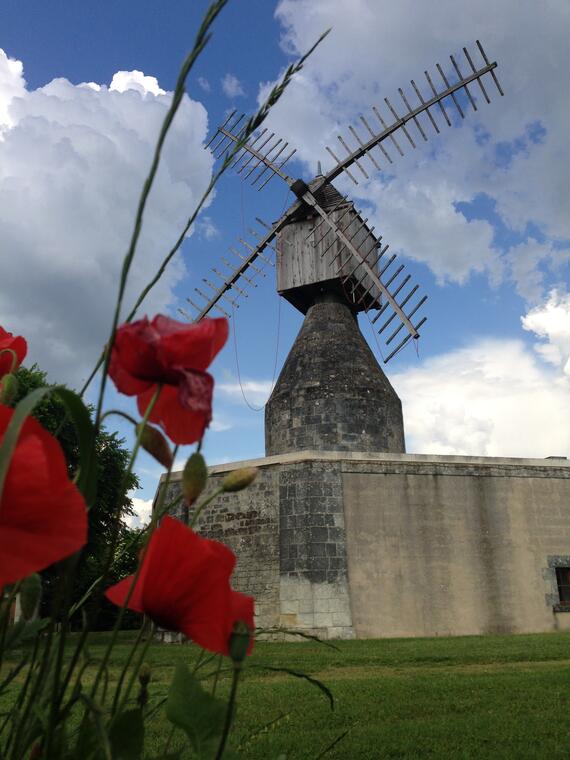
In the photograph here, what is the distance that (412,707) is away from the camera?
16.5ft

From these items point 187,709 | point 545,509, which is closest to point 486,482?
point 545,509

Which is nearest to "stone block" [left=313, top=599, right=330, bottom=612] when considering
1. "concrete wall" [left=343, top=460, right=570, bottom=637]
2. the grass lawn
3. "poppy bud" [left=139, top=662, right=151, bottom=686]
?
"concrete wall" [left=343, top=460, right=570, bottom=637]

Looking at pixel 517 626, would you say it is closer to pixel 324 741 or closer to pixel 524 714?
pixel 524 714

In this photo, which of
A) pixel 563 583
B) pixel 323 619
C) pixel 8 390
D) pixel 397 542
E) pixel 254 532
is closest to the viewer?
pixel 8 390

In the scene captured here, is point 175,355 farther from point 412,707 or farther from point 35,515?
point 412,707

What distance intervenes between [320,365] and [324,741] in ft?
37.1

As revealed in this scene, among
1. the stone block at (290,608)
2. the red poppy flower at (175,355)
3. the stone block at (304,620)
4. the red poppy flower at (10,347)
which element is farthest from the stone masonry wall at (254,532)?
the red poppy flower at (175,355)

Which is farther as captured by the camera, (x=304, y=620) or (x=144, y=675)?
(x=304, y=620)

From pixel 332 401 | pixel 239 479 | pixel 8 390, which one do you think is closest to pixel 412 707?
pixel 239 479

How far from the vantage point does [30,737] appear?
803mm

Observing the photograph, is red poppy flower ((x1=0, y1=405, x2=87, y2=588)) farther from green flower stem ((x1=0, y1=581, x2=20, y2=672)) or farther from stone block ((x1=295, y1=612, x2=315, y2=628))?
stone block ((x1=295, y1=612, x2=315, y2=628))

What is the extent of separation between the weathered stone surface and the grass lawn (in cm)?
614

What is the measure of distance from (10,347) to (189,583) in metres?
0.53

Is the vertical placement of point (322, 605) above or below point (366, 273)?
below
